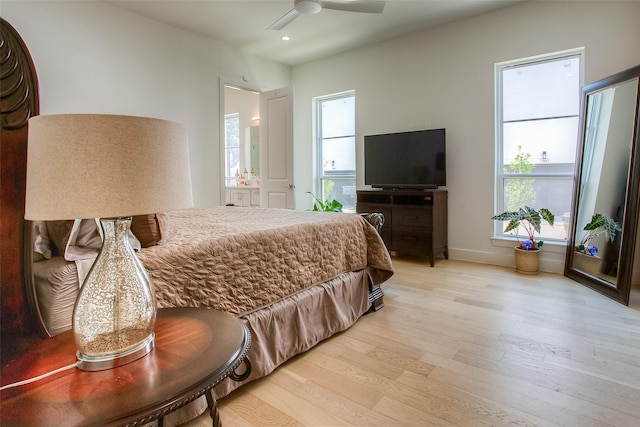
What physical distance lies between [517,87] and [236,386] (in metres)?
4.07

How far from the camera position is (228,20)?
3.92m

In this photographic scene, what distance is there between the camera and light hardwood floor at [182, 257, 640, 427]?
1.43 meters

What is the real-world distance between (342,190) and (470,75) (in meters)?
2.31

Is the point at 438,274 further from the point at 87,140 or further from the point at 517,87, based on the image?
the point at 87,140

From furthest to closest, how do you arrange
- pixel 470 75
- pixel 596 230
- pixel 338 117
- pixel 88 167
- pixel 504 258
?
pixel 338 117
pixel 470 75
pixel 504 258
pixel 596 230
pixel 88 167

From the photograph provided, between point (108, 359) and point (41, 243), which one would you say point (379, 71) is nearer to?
point (41, 243)

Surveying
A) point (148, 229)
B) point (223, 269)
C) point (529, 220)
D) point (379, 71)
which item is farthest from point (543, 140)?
point (148, 229)

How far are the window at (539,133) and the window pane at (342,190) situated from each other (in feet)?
6.57

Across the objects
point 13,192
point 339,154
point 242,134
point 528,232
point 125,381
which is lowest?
point 528,232

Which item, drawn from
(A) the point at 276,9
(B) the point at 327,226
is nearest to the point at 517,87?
(A) the point at 276,9

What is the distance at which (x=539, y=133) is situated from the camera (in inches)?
144

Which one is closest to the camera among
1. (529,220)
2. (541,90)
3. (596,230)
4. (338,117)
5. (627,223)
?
(627,223)

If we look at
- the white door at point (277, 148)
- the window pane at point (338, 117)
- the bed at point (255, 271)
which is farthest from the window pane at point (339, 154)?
the bed at point (255, 271)

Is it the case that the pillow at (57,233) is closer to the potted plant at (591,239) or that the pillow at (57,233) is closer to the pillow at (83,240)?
the pillow at (83,240)
